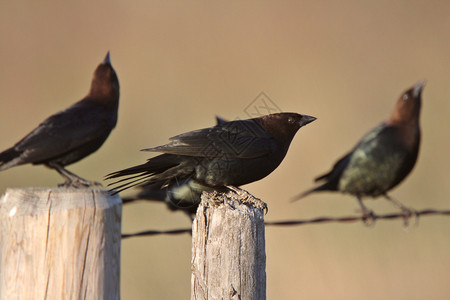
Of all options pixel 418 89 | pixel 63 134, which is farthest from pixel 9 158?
pixel 418 89

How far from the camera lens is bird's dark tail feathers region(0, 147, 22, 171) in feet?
12.9

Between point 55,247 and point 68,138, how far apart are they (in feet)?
7.40

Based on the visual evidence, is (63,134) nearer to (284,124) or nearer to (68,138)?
(68,138)

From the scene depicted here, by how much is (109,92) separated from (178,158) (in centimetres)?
198

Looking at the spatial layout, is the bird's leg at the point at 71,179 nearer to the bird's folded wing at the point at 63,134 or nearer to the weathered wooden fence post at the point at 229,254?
the bird's folded wing at the point at 63,134

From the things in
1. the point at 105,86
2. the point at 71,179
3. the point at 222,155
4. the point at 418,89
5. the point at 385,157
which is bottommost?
the point at 222,155

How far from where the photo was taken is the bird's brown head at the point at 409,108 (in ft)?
19.2

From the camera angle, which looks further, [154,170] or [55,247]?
→ [154,170]

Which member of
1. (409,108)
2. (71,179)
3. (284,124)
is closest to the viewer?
(284,124)

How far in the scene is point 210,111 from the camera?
789 cm

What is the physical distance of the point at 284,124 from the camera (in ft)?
10.0

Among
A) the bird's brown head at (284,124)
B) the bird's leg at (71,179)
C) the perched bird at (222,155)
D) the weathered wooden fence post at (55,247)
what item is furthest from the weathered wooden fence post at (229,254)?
the bird's leg at (71,179)

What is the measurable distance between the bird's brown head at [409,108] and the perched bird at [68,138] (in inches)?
118

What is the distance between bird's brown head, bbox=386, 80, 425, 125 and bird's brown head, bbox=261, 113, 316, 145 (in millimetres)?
3118
